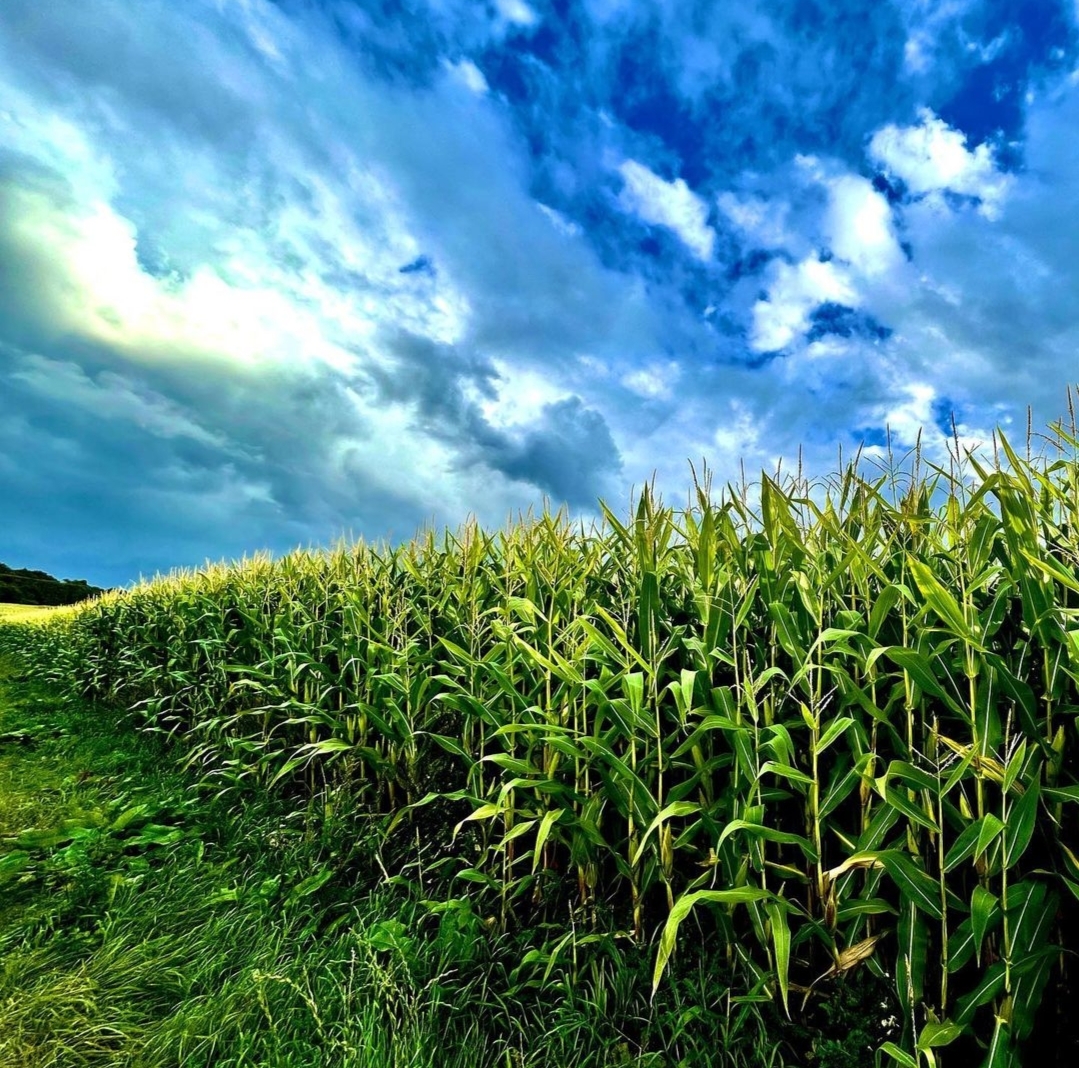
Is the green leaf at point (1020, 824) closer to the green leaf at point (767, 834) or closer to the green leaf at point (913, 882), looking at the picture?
the green leaf at point (913, 882)

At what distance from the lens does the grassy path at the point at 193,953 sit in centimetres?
243

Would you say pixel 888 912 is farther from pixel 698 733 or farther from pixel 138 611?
pixel 138 611

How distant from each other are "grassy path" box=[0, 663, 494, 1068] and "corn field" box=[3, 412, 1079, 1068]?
0.54m

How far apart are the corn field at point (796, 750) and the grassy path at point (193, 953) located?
1.78ft

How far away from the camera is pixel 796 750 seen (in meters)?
2.62

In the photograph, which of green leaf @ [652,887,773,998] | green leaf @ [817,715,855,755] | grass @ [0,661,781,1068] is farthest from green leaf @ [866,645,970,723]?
grass @ [0,661,781,1068]

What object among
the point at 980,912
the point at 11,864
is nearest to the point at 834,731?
the point at 980,912

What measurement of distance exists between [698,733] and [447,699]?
139 cm

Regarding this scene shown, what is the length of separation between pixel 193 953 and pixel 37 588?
139 feet

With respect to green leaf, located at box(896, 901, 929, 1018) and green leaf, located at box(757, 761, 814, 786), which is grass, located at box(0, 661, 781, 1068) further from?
green leaf, located at box(757, 761, 814, 786)

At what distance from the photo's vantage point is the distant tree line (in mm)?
35969

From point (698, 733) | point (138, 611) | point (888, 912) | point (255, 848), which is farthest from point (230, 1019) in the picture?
point (138, 611)

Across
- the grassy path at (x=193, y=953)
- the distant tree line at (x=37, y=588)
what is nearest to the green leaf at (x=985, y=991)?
the grassy path at (x=193, y=953)

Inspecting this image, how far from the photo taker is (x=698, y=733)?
2.41m
